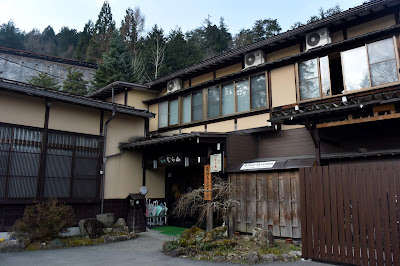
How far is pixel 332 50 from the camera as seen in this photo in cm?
998

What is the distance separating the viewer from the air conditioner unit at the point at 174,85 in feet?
49.0

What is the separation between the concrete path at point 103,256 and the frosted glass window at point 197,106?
599 centimetres

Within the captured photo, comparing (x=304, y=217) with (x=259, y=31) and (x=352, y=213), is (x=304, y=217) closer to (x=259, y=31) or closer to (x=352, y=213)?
(x=352, y=213)

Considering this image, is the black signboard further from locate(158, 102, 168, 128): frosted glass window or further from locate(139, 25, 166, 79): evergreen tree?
locate(139, 25, 166, 79): evergreen tree

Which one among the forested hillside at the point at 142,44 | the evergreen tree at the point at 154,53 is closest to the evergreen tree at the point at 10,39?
the forested hillside at the point at 142,44

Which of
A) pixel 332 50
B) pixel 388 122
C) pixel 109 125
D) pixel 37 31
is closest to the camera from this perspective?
pixel 388 122

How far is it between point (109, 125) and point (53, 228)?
193 inches

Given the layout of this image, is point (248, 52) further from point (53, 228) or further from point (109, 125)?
point (53, 228)

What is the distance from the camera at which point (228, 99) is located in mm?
12680

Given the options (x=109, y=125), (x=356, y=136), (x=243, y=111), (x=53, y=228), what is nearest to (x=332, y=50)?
(x=356, y=136)

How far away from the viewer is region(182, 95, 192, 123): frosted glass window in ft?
46.3

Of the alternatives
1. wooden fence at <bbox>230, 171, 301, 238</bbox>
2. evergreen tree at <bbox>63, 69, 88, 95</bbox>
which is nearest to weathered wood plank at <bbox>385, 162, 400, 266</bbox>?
wooden fence at <bbox>230, 171, 301, 238</bbox>

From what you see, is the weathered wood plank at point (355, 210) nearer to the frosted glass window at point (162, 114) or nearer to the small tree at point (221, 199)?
the small tree at point (221, 199)

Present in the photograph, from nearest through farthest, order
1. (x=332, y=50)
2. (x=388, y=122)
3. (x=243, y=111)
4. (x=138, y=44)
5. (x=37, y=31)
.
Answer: (x=388, y=122), (x=332, y=50), (x=243, y=111), (x=138, y=44), (x=37, y=31)
